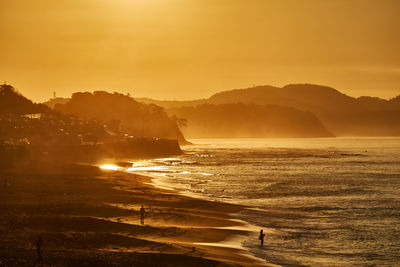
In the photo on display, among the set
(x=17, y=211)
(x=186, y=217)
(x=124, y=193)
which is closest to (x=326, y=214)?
(x=186, y=217)

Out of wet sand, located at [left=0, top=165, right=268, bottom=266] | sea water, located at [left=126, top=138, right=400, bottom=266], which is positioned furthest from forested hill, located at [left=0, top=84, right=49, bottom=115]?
wet sand, located at [left=0, top=165, right=268, bottom=266]

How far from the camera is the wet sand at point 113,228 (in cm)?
2354

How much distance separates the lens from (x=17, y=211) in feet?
109

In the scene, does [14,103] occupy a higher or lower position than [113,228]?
higher

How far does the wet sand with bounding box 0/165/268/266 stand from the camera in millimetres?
23542

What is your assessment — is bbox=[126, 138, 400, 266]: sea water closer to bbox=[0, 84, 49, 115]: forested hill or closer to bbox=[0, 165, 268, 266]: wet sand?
bbox=[0, 165, 268, 266]: wet sand

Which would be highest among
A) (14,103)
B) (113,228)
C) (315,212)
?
(14,103)

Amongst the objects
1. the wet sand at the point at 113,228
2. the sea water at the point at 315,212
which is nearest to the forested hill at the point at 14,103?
the sea water at the point at 315,212

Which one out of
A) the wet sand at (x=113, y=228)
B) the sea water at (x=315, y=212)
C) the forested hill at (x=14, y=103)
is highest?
the forested hill at (x=14, y=103)

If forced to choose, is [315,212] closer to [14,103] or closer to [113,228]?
[113,228]

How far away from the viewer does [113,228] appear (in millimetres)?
30828

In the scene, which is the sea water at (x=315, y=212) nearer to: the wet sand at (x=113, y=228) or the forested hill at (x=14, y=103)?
the wet sand at (x=113, y=228)

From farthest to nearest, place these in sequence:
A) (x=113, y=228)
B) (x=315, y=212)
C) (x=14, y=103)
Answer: (x=14, y=103) < (x=315, y=212) < (x=113, y=228)

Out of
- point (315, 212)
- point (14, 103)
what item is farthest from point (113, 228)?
point (14, 103)
